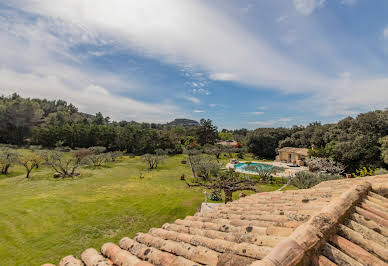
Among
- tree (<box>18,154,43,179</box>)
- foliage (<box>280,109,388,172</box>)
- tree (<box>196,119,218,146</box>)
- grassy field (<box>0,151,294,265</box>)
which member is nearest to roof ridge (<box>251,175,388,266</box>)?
grassy field (<box>0,151,294,265</box>)

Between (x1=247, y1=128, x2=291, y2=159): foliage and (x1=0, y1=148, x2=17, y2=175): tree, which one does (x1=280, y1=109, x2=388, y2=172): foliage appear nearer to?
(x1=247, y1=128, x2=291, y2=159): foliage

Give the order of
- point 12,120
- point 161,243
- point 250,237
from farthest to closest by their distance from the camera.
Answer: point 12,120 < point 161,243 < point 250,237

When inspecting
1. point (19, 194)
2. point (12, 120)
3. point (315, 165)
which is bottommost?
point (19, 194)

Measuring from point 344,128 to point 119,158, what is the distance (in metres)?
46.9

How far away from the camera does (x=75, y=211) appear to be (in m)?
14.2

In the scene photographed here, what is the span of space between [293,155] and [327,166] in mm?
14871

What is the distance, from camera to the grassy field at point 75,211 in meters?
9.79

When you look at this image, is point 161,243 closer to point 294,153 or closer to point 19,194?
point 19,194

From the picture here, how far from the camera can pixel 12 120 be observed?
5006cm

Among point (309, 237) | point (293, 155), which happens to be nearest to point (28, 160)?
point (309, 237)

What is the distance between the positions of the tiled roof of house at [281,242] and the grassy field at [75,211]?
30.5 feet

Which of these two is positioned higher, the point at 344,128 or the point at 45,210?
the point at 344,128

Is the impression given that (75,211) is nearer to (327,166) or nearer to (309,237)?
(309,237)

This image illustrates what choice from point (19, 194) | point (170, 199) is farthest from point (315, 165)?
point (19, 194)
